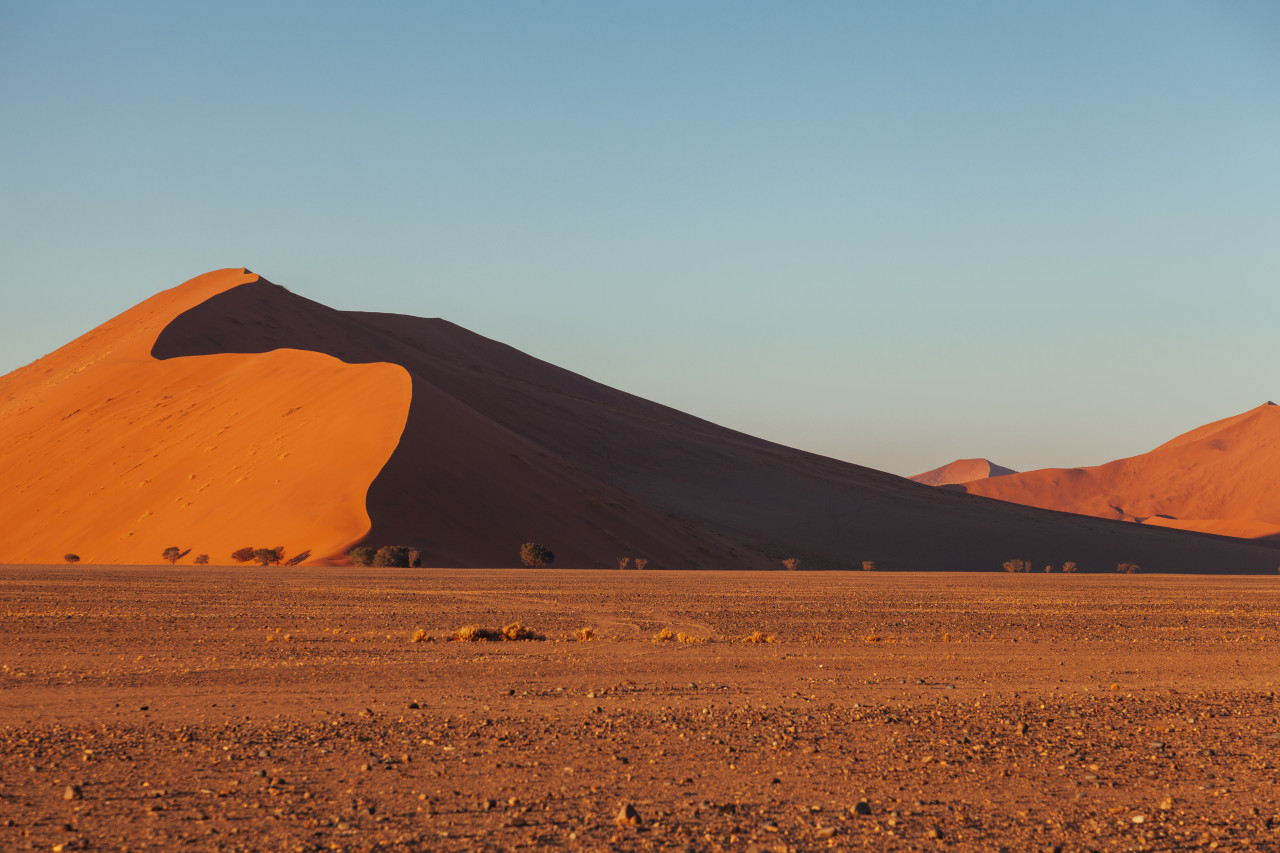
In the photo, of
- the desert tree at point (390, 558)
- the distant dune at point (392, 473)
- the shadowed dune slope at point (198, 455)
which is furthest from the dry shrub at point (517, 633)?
the shadowed dune slope at point (198, 455)

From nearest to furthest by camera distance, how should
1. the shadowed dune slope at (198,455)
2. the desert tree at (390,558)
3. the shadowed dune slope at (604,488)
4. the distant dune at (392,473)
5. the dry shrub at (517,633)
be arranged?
the dry shrub at (517,633) < the desert tree at (390,558) < the shadowed dune slope at (198,455) < the distant dune at (392,473) < the shadowed dune slope at (604,488)

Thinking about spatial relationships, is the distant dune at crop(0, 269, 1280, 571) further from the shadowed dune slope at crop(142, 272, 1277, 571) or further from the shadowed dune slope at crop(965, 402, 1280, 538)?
A: the shadowed dune slope at crop(965, 402, 1280, 538)

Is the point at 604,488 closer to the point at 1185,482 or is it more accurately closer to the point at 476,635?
the point at 476,635

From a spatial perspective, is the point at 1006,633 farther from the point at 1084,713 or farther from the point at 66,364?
the point at 66,364

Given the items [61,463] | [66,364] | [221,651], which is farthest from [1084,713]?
[66,364]

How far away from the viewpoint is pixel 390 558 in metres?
34.7

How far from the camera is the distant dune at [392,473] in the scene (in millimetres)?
41781

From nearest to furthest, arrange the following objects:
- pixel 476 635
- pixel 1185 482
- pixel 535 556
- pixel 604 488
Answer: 1. pixel 476 635
2. pixel 535 556
3. pixel 604 488
4. pixel 1185 482

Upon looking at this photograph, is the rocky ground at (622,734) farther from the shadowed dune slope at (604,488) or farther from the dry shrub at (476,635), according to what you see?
the shadowed dune slope at (604,488)

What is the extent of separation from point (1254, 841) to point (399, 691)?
26.1ft

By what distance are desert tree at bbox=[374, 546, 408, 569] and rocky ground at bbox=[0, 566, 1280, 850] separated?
14088 millimetres

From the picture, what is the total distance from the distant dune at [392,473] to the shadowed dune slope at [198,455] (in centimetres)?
14

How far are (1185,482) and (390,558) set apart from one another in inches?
6119

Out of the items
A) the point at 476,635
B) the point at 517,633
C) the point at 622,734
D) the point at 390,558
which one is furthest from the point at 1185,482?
the point at 622,734
